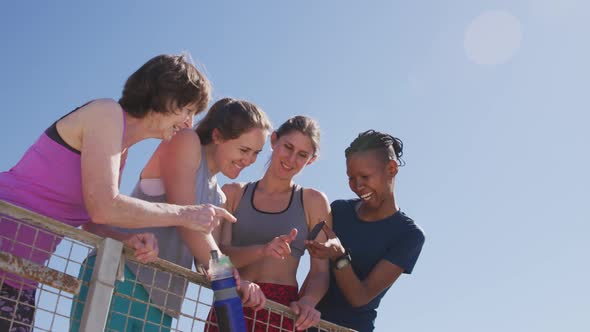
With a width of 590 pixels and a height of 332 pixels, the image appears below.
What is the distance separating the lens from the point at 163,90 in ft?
10.6

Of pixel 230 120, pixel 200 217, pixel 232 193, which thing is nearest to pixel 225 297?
pixel 200 217

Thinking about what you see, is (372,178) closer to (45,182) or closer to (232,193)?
(232,193)

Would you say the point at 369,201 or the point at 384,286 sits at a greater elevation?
the point at 369,201

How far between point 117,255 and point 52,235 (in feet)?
0.90

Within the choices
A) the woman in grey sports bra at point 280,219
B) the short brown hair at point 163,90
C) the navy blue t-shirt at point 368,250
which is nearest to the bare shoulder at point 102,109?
the short brown hair at point 163,90

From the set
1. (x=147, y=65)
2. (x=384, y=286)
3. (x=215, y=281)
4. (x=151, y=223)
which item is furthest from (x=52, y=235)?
(x=384, y=286)

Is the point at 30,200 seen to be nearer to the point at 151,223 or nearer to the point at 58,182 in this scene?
the point at 58,182

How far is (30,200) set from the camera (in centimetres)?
300

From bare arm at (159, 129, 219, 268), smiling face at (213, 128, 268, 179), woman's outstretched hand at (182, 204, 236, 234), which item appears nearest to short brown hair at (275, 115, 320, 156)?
smiling face at (213, 128, 268, 179)

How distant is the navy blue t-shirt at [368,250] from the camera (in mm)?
4582

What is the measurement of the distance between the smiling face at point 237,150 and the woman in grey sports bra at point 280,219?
472 millimetres

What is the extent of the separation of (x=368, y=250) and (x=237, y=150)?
133 cm

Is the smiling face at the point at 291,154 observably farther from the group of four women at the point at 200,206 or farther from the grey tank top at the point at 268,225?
the grey tank top at the point at 268,225

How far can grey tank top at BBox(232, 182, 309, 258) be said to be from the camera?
14.5 ft
